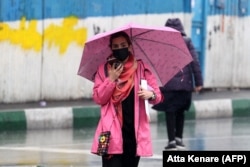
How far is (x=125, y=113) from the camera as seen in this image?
8.38m

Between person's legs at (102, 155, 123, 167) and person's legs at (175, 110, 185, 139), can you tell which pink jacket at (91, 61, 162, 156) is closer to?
person's legs at (102, 155, 123, 167)

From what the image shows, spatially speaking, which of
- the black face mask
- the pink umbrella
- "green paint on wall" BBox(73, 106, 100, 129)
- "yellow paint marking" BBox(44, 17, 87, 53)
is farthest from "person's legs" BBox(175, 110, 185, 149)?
the black face mask

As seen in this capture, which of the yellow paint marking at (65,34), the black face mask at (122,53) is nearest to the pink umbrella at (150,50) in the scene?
the black face mask at (122,53)

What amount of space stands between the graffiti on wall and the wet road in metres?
1.75

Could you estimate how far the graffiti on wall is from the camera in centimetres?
1675

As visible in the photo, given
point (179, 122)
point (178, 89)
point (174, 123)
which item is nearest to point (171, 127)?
point (174, 123)

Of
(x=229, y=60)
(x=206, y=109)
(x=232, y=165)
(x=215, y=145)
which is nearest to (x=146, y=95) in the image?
(x=232, y=165)

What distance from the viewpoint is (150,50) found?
8.85 metres

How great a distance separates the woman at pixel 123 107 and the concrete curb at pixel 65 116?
741 cm

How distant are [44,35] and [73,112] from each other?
1521 mm

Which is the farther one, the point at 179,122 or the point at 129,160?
the point at 179,122

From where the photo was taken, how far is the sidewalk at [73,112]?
1585 cm

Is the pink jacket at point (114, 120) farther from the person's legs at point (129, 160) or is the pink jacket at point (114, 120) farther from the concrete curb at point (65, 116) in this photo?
the concrete curb at point (65, 116)

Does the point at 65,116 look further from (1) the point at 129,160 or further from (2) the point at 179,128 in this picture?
(1) the point at 129,160
